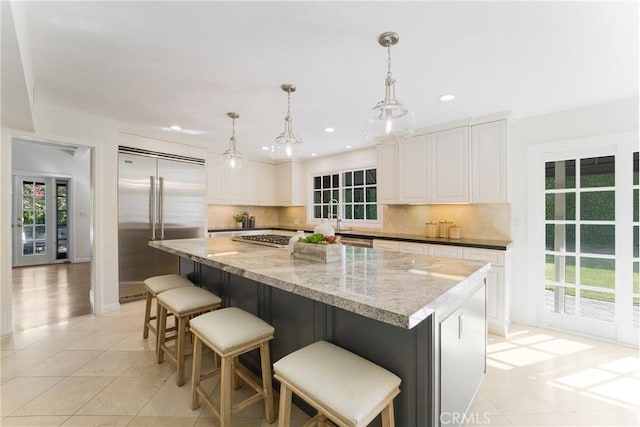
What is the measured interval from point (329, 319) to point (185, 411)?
3.79 feet

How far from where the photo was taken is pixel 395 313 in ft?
3.21

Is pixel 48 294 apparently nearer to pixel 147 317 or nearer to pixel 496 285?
pixel 147 317

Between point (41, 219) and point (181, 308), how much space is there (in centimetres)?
718

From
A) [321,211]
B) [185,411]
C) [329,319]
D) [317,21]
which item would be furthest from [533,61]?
[321,211]

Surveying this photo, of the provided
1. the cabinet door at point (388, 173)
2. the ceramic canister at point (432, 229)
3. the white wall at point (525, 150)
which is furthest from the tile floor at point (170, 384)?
the cabinet door at point (388, 173)

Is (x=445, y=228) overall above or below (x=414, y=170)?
below

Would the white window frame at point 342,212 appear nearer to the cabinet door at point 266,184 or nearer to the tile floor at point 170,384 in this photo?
the cabinet door at point 266,184

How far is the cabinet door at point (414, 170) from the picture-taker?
12.4ft

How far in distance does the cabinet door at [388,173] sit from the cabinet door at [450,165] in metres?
0.52

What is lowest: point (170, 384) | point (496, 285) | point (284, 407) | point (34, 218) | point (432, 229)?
point (170, 384)

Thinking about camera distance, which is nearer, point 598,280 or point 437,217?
point 598,280

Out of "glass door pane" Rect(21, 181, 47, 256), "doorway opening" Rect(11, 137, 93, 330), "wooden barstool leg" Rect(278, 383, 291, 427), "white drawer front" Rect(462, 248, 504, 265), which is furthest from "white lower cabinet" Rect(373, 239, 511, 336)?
"glass door pane" Rect(21, 181, 47, 256)

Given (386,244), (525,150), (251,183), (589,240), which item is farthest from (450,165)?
(251,183)

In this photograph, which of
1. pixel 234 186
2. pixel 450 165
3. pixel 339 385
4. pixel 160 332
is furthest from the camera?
pixel 234 186
